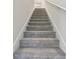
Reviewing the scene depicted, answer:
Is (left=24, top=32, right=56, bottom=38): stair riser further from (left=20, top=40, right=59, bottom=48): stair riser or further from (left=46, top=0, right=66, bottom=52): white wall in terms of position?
(left=20, top=40, right=59, bottom=48): stair riser

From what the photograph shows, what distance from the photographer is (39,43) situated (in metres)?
3.11

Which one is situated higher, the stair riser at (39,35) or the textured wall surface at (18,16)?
the textured wall surface at (18,16)

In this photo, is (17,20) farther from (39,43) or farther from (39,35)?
(39,35)

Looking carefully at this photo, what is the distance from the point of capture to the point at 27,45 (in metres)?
3.12

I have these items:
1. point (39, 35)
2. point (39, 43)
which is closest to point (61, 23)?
point (39, 43)

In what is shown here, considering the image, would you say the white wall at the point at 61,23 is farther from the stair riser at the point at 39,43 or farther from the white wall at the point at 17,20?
the white wall at the point at 17,20

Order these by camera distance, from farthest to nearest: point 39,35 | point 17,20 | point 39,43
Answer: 1. point 39,35
2. point 39,43
3. point 17,20

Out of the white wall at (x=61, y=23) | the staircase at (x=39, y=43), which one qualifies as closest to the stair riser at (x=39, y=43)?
the staircase at (x=39, y=43)

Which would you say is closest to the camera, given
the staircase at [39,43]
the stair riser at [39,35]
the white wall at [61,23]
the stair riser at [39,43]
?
the staircase at [39,43]

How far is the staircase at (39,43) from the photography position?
2.39 m

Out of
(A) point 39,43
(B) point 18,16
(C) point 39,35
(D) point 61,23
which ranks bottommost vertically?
(A) point 39,43
